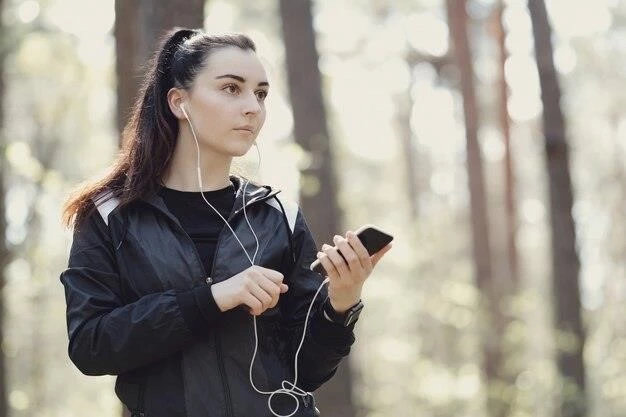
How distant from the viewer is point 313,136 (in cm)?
1224

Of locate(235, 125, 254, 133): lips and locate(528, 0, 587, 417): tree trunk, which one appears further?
locate(528, 0, 587, 417): tree trunk

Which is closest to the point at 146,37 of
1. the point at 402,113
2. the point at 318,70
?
the point at 318,70

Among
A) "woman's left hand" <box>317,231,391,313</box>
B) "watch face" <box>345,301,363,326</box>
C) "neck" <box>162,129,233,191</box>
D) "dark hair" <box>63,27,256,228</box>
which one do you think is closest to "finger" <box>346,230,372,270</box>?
"woman's left hand" <box>317,231,391,313</box>

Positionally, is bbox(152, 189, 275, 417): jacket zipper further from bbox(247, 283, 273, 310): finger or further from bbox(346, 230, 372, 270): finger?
bbox(346, 230, 372, 270): finger

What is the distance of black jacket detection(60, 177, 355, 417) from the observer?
11.9 ft

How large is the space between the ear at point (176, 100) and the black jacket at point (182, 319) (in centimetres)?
34

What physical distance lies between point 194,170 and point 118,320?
0.64 m

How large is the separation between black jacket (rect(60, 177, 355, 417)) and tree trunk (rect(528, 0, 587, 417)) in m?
10.7

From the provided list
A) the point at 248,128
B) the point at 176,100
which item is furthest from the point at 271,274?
the point at 176,100

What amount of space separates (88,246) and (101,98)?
25.1m

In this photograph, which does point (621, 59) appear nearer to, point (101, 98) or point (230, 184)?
point (101, 98)

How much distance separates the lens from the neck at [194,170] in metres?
4.02

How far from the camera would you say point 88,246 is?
3807mm

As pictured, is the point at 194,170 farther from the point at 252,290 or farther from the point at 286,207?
the point at 252,290
